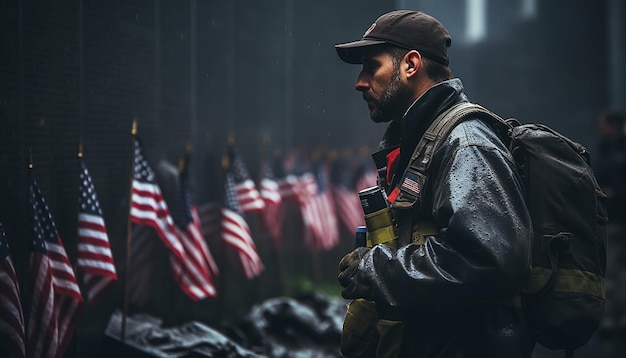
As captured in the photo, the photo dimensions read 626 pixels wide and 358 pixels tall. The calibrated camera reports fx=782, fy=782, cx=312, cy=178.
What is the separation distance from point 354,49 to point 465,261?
122 cm

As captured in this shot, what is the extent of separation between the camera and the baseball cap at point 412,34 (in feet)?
11.4

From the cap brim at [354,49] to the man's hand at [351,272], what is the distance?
92 centimetres

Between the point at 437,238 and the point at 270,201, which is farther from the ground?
the point at 437,238

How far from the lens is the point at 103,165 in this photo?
21.2ft

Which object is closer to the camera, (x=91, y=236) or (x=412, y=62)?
(x=412, y=62)

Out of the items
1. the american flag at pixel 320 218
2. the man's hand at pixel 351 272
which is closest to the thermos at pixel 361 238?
the man's hand at pixel 351 272

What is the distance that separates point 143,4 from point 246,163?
3005 mm

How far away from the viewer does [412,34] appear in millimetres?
3461

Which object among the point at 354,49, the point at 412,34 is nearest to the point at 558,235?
the point at 412,34

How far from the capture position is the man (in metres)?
2.95

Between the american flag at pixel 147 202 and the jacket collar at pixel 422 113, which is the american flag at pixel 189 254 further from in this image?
the jacket collar at pixel 422 113

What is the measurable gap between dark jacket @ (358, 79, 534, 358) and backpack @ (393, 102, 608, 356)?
3.2 inches

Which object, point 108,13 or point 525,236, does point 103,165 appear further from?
point 525,236

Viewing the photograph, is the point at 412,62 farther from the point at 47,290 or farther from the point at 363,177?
the point at 363,177
